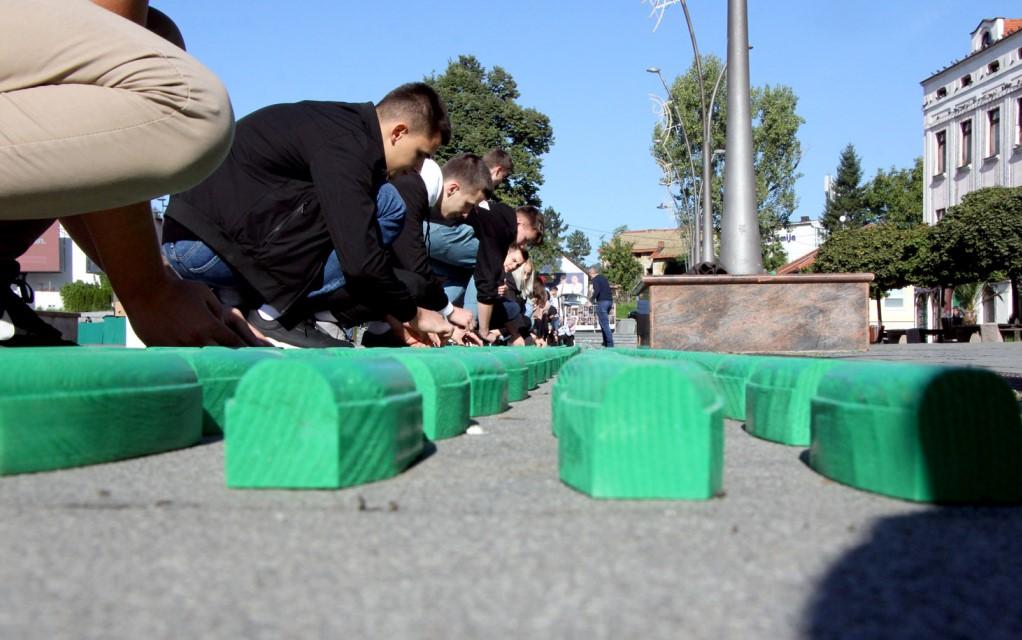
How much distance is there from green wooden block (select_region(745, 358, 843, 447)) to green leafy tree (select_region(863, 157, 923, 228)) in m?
101

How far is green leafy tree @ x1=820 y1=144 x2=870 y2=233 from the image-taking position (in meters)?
106

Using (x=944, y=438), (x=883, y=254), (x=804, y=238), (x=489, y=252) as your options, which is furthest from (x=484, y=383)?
(x=804, y=238)

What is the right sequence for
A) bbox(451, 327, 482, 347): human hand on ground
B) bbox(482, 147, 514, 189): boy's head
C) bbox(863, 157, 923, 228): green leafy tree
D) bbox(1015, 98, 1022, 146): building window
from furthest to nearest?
bbox(863, 157, 923, 228): green leafy tree < bbox(1015, 98, 1022, 146): building window < bbox(482, 147, 514, 189): boy's head < bbox(451, 327, 482, 347): human hand on ground

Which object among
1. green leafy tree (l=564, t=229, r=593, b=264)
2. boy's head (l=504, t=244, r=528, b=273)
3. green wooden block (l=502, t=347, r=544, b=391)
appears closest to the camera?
green wooden block (l=502, t=347, r=544, b=391)

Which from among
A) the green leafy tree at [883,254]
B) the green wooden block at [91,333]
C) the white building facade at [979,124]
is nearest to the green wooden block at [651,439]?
the green wooden block at [91,333]

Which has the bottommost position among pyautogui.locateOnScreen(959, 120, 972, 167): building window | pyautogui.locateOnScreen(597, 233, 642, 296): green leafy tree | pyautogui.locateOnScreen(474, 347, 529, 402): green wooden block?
pyautogui.locateOnScreen(474, 347, 529, 402): green wooden block

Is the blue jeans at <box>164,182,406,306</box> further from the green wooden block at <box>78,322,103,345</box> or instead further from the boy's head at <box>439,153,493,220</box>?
the green wooden block at <box>78,322,103,345</box>

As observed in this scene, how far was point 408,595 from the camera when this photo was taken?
1.29 m

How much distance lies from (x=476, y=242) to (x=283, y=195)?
334 centimetres

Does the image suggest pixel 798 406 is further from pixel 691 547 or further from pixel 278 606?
pixel 278 606

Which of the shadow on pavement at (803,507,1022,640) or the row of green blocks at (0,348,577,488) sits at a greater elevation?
the row of green blocks at (0,348,577,488)

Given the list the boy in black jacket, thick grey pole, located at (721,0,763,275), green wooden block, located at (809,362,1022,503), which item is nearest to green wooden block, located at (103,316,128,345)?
thick grey pole, located at (721,0,763,275)

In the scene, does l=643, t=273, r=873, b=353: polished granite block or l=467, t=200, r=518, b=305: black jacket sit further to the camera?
l=643, t=273, r=873, b=353: polished granite block

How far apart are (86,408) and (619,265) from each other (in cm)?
10335
